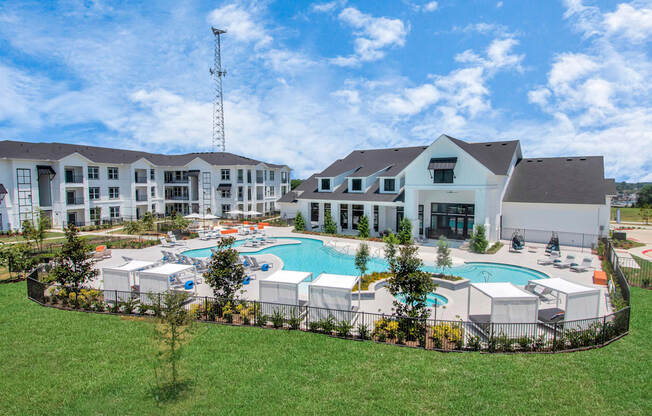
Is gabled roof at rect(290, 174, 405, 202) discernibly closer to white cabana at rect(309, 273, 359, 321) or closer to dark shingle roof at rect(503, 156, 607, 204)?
dark shingle roof at rect(503, 156, 607, 204)

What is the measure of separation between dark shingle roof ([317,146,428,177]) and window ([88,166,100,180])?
29.4 m

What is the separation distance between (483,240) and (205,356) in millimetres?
22161

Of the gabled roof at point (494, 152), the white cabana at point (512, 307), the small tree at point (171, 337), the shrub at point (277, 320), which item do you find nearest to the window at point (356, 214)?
the gabled roof at point (494, 152)

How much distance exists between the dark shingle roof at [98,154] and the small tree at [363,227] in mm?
Answer: 23212

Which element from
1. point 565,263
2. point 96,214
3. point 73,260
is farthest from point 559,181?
point 96,214

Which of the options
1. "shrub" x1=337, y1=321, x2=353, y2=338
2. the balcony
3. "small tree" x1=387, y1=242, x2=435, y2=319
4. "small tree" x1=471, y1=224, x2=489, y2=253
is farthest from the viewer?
the balcony

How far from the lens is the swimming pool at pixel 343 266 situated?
66.3 ft

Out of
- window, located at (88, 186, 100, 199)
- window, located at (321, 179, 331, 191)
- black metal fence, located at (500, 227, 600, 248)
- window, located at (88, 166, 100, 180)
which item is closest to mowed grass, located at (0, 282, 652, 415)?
black metal fence, located at (500, 227, 600, 248)

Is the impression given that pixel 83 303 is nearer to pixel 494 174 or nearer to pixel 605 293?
pixel 605 293

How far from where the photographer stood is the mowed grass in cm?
762

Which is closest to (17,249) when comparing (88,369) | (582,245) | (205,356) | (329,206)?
(88,369)

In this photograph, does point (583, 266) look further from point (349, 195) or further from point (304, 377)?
point (349, 195)

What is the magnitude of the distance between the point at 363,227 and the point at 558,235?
16984 millimetres

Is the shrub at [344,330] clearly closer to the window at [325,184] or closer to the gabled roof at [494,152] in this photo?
the gabled roof at [494,152]
